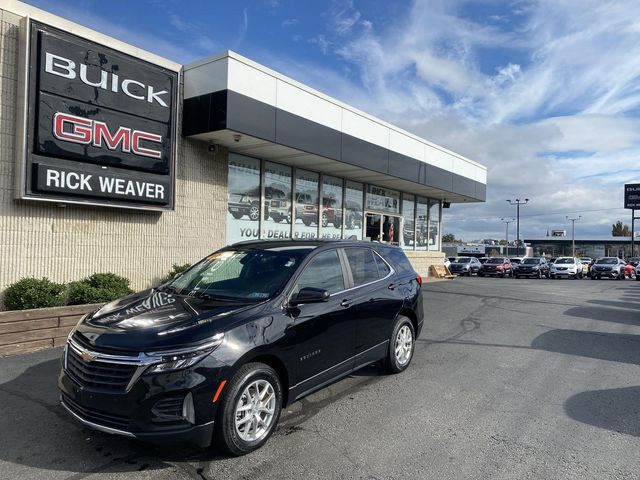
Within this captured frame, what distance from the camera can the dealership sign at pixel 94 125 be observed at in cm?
777

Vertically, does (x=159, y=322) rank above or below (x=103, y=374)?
above

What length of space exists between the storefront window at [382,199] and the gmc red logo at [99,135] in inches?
372

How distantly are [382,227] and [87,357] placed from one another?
1556cm

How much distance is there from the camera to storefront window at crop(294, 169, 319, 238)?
1409 centimetres

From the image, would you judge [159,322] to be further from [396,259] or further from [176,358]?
[396,259]

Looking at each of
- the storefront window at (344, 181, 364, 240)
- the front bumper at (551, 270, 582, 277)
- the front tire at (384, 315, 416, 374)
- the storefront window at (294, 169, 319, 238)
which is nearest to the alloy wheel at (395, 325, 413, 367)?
the front tire at (384, 315, 416, 374)

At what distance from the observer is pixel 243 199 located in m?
12.3

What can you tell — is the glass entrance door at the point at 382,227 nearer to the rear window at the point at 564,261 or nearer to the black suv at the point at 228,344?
the black suv at the point at 228,344

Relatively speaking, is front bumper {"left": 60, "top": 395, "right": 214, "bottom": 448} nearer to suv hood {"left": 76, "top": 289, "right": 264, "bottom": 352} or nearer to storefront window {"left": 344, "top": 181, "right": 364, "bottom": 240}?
suv hood {"left": 76, "top": 289, "right": 264, "bottom": 352}

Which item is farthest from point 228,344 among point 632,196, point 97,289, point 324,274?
point 632,196

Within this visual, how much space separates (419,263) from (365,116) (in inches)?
350

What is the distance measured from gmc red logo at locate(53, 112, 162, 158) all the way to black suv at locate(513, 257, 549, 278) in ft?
99.8

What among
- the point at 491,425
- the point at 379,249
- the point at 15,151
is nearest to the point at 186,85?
the point at 15,151

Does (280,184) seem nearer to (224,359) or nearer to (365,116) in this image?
(365,116)
